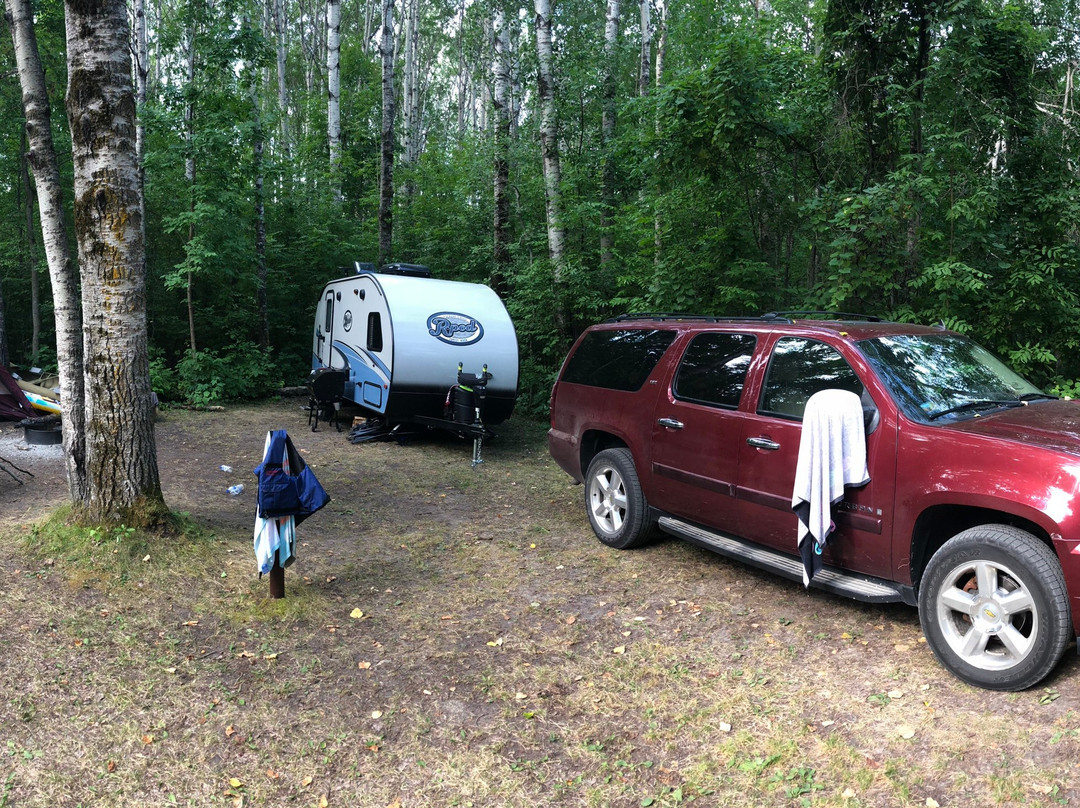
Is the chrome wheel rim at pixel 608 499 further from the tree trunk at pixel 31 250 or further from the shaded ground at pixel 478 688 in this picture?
the tree trunk at pixel 31 250

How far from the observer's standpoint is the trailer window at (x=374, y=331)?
35.7 feet

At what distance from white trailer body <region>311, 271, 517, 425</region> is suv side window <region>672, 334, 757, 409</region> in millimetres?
5344

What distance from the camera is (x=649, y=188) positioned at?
Result: 11.7 metres

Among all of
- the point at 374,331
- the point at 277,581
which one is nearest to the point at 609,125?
the point at 374,331

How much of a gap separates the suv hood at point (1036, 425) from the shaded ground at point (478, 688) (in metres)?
1.09

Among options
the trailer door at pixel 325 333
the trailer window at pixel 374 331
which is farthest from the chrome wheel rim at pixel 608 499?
the trailer door at pixel 325 333

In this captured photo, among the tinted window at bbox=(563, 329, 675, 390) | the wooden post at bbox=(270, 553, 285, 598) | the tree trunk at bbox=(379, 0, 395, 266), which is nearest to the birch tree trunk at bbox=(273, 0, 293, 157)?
the tree trunk at bbox=(379, 0, 395, 266)

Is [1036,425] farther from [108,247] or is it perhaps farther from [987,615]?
[108,247]

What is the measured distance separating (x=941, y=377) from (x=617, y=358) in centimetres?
243

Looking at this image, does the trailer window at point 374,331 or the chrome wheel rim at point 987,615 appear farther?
the trailer window at point 374,331

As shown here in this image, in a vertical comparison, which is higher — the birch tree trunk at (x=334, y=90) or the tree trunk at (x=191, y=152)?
the birch tree trunk at (x=334, y=90)

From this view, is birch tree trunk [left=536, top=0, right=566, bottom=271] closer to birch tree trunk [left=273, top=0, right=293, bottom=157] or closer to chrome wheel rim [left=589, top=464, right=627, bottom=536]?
chrome wheel rim [left=589, top=464, right=627, bottom=536]

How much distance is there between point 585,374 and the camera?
650 cm

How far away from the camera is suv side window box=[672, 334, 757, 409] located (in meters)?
5.07
